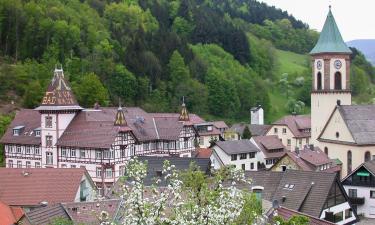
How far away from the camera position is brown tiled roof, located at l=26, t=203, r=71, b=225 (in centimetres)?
2784

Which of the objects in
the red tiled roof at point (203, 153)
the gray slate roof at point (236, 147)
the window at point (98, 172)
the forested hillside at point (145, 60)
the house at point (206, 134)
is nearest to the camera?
the window at point (98, 172)

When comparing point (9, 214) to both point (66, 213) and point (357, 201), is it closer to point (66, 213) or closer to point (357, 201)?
point (66, 213)

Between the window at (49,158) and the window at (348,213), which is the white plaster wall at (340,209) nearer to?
the window at (348,213)

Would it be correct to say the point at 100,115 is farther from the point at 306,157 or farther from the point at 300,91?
the point at 300,91

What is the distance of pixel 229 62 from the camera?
128m

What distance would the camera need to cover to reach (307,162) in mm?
54000

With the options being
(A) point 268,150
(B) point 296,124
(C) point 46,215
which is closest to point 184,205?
(C) point 46,215

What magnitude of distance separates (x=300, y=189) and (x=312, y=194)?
741 millimetres

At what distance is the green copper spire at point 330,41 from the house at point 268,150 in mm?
11266

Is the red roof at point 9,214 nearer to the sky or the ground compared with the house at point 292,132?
nearer to the ground

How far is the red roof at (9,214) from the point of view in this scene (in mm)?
30455

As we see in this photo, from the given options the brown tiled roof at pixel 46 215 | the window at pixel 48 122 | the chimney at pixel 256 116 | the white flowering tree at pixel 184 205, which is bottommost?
the brown tiled roof at pixel 46 215

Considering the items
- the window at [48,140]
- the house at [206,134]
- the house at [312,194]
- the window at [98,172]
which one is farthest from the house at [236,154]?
the house at [312,194]

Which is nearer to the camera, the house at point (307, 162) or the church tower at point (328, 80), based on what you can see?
the house at point (307, 162)
